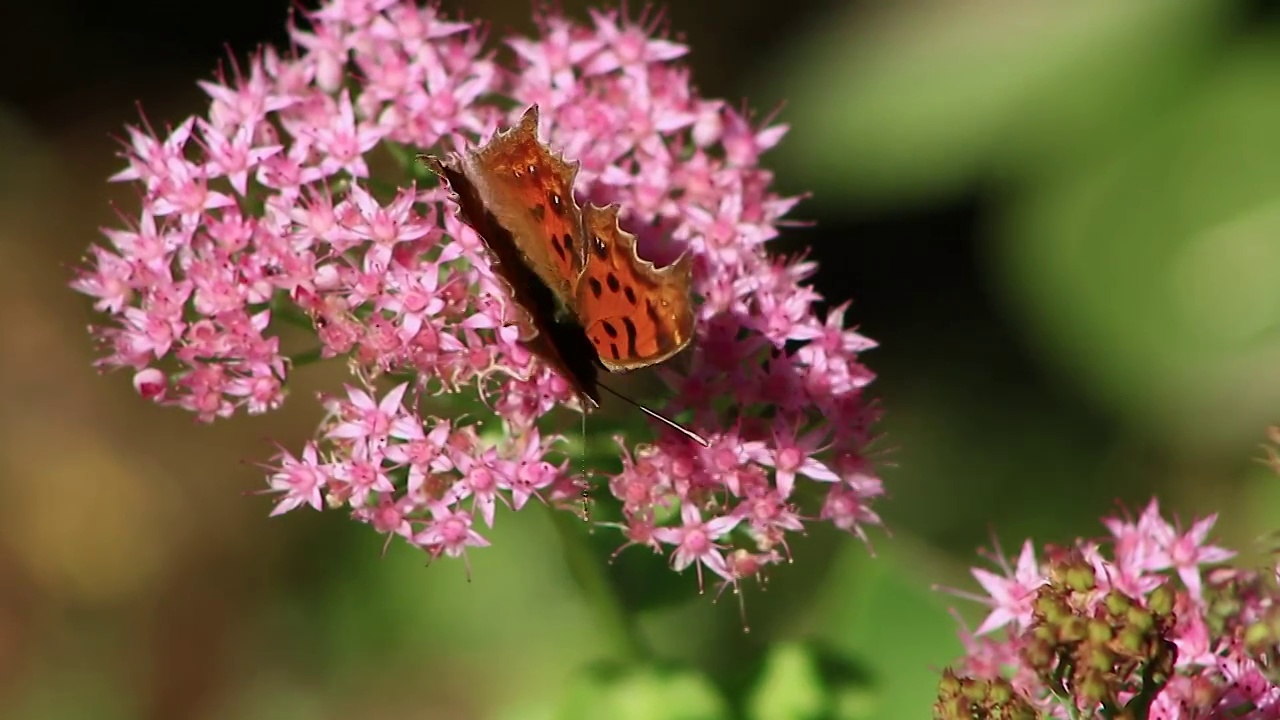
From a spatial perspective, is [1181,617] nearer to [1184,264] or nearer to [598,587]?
[598,587]

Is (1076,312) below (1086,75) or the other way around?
below

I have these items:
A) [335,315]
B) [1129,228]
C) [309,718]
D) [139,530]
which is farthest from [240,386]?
[1129,228]

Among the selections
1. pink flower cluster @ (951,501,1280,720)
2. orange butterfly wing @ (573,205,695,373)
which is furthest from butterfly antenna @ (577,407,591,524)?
pink flower cluster @ (951,501,1280,720)

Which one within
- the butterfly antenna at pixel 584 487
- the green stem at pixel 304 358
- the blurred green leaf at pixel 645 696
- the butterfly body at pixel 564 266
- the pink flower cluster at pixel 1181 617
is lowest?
the pink flower cluster at pixel 1181 617

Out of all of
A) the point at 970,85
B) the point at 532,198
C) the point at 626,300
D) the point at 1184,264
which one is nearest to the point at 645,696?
the point at 626,300

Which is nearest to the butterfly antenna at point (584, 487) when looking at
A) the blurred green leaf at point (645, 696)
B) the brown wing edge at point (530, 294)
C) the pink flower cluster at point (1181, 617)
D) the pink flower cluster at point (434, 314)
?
the pink flower cluster at point (434, 314)

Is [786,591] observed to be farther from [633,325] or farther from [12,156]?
[12,156]

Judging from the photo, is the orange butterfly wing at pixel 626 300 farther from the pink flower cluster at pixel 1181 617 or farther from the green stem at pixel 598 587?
the pink flower cluster at pixel 1181 617
